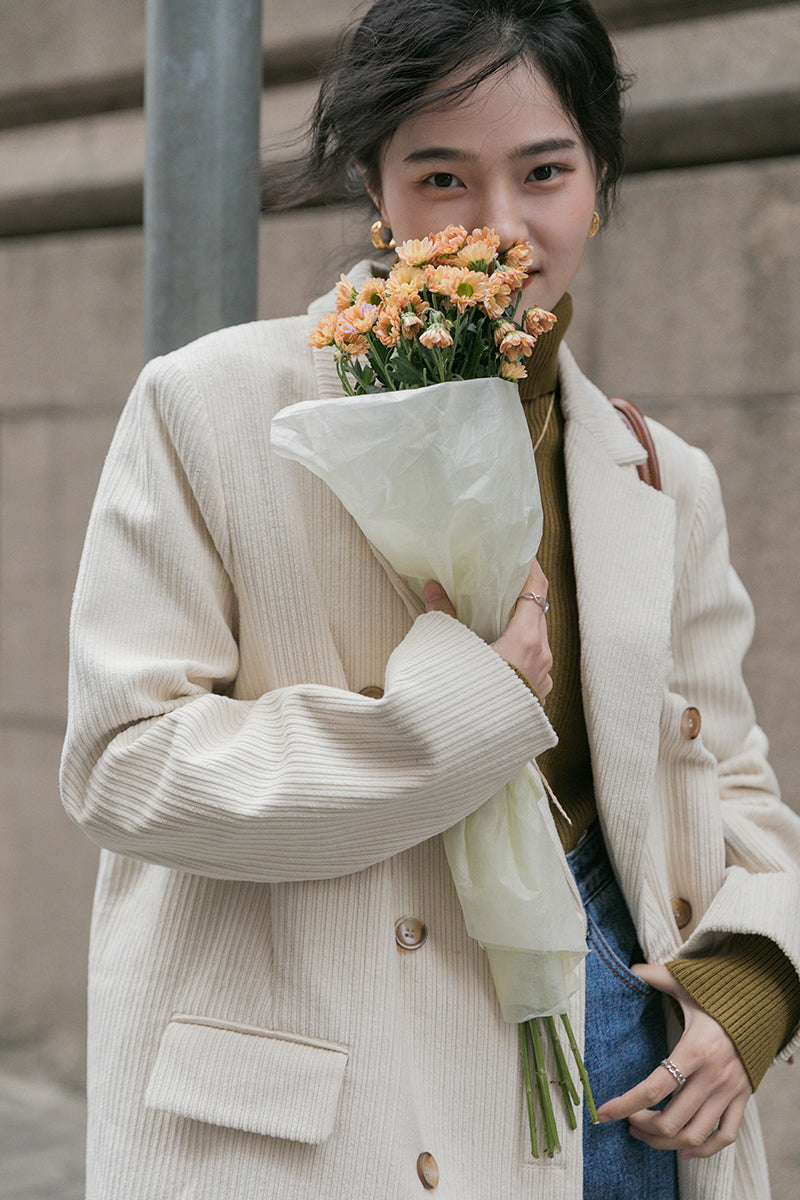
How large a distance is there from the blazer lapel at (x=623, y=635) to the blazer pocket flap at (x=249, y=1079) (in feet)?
1.63

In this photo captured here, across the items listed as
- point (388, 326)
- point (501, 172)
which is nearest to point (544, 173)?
point (501, 172)

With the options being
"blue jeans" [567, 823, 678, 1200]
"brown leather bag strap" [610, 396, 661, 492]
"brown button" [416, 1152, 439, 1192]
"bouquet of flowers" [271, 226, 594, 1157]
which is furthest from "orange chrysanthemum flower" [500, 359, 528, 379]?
"brown button" [416, 1152, 439, 1192]

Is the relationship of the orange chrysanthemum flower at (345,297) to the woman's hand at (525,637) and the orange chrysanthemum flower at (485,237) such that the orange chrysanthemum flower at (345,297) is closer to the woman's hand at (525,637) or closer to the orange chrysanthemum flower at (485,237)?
the orange chrysanthemum flower at (485,237)

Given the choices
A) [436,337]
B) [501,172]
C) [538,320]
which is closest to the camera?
[436,337]

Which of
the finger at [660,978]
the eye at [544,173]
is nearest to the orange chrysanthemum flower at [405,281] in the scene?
the eye at [544,173]

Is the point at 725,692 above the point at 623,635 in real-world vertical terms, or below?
below

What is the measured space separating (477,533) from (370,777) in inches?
11.6

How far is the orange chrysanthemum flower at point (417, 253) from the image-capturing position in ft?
4.24

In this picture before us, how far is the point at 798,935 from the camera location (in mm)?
1714

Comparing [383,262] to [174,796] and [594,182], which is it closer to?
[594,182]

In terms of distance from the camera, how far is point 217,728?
54.7 inches

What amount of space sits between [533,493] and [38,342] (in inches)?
121

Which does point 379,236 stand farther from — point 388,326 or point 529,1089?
point 529,1089

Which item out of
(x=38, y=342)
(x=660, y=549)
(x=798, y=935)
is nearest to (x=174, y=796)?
(x=660, y=549)
